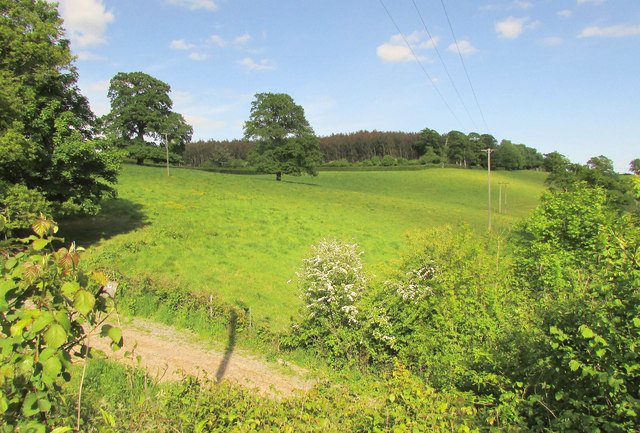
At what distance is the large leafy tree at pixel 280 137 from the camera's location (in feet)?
180

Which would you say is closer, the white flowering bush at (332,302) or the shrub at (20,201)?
the white flowering bush at (332,302)

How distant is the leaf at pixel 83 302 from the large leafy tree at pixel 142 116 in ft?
175

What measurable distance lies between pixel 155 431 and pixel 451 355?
7.28 m

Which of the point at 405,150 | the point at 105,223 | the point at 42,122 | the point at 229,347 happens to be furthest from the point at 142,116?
the point at 405,150

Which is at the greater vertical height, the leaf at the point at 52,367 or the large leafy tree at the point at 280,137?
the large leafy tree at the point at 280,137

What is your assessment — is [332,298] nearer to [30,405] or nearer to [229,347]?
[229,347]

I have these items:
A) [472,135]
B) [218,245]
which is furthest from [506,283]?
[472,135]

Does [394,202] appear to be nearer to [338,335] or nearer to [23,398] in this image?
[338,335]

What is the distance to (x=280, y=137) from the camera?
56.1 metres

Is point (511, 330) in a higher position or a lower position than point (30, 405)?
lower

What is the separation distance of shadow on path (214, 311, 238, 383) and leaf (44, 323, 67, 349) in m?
8.95

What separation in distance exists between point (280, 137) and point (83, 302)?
5532 cm

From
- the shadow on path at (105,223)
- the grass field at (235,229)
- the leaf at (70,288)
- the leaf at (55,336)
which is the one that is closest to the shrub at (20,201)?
the grass field at (235,229)

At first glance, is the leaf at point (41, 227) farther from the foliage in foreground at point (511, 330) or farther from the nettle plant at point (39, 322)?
the foliage in foreground at point (511, 330)
